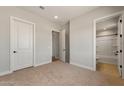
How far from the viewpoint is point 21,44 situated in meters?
3.23

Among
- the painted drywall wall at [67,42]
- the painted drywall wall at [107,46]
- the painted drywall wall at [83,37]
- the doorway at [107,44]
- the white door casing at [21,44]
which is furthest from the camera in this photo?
the painted drywall wall at [67,42]

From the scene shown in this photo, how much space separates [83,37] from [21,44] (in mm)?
2795

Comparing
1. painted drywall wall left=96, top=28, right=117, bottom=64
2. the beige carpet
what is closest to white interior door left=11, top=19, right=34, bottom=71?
the beige carpet

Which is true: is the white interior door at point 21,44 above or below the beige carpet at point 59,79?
above

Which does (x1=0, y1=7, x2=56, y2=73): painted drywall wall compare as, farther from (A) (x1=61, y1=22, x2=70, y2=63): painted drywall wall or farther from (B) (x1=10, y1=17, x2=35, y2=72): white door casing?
(A) (x1=61, y1=22, x2=70, y2=63): painted drywall wall

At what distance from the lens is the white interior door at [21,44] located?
2961 mm

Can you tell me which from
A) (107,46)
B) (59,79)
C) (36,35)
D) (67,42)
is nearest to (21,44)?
(36,35)

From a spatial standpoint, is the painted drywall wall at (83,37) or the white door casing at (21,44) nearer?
the white door casing at (21,44)

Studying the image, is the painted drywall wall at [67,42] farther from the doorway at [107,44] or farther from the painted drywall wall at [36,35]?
the doorway at [107,44]

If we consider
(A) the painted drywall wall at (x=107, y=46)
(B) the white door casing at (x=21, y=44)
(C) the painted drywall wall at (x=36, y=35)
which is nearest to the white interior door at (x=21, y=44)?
(B) the white door casing at (x=21, y=44)

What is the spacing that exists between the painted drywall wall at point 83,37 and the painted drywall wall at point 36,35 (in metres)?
1.39

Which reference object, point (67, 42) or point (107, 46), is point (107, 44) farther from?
point (67, 42)

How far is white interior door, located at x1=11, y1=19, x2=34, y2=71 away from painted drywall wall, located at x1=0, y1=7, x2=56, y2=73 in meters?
0.21
